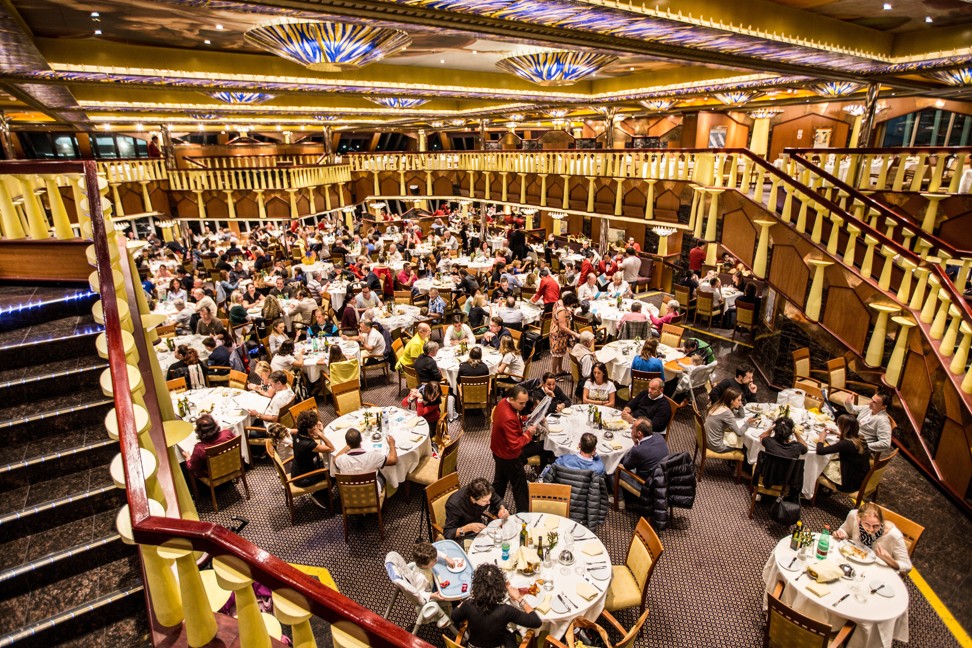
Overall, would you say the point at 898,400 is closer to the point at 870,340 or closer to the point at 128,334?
the point at 870,340

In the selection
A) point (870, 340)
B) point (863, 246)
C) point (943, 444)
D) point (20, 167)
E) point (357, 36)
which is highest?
point (357, 36)

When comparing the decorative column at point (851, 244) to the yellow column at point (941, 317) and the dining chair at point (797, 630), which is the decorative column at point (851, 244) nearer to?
the yellow column at point (941, 317)

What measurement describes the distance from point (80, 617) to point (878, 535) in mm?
5516

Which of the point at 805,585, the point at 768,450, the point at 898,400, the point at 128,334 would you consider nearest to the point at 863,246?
the point at 898,400

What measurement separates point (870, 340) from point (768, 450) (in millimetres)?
2674

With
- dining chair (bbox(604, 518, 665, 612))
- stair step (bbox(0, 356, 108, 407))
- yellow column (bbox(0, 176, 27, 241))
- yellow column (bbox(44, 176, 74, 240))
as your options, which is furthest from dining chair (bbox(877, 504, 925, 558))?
yellow column (bbox(0, 176, 27, 241))

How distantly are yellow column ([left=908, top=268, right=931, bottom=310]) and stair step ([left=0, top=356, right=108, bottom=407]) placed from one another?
7.79 meters

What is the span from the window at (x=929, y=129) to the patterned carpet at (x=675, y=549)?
1013 cm

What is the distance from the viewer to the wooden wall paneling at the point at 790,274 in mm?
7598

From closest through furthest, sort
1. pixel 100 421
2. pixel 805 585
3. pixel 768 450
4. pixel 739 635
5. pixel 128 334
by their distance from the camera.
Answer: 1. pixel 128 334
2. pixel 100 421
3. pixel 805 585
4. pixel 739 635
5. pixel 768 450

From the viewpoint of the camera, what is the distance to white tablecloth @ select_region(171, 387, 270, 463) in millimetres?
6477

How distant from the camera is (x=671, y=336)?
912 cm

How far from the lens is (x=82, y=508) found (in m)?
2.42

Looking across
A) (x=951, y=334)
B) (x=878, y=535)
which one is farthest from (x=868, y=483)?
(x=951, y=334)
